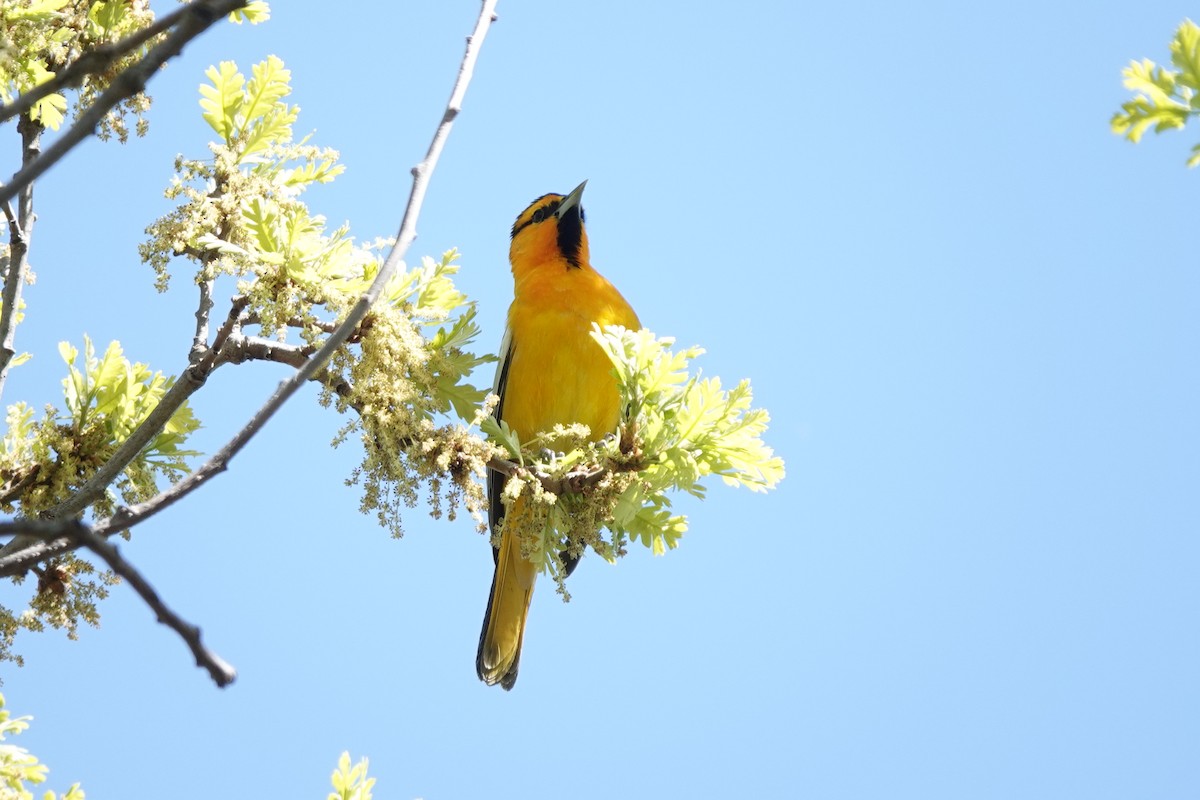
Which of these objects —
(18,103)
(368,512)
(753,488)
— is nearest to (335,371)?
(368,512)

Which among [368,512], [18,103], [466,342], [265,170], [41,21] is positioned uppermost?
[41,21]

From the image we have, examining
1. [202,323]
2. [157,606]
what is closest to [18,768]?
[202,323]

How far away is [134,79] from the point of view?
1336 millimetres

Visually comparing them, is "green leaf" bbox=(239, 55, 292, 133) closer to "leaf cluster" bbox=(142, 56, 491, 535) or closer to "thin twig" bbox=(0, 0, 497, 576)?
"leaf cluster" bbox=(142, 56, 491, 535)

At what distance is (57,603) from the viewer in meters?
2.85

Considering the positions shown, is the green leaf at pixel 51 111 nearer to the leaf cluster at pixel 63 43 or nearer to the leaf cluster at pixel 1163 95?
the leaf cluster at pixel 63 43

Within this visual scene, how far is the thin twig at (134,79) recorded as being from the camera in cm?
128

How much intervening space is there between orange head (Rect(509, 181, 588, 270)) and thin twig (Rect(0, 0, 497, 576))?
3.39 meters

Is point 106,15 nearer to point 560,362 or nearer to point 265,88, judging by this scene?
point 265,88

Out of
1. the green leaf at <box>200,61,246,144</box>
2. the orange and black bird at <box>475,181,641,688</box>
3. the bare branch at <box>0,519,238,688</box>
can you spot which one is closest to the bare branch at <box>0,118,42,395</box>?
the green leaf at <box>200,61,246,144</box>

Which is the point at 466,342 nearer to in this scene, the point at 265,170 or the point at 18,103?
the point at 265,170

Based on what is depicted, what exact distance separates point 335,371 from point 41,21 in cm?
123

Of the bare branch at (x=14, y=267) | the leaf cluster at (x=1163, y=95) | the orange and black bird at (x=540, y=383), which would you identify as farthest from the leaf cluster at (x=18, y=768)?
the leaf cluster at (x=1163, y=95)

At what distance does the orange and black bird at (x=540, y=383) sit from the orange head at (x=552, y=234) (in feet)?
0.76
